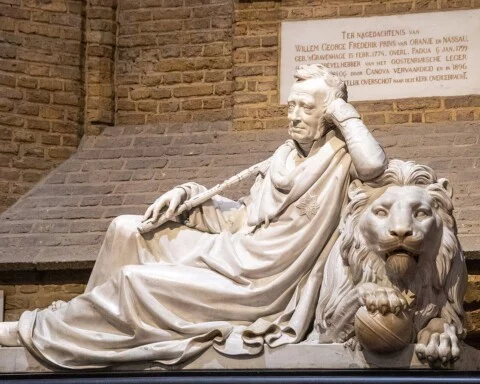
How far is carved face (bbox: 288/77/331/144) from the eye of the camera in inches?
290

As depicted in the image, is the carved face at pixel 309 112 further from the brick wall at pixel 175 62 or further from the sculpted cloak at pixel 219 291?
the brick wall at pixel 175 62

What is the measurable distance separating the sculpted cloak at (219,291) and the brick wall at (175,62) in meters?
3.54

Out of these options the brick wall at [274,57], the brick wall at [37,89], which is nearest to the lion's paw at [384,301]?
the brick wall at [274,57]

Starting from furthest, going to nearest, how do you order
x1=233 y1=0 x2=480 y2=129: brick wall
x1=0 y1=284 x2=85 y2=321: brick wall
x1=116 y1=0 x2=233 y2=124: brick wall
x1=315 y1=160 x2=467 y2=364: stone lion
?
x1=116 y1=0 x2=233 y2=124: brick wall < x1=233 y1=0 x2=480 y2=129: brick wall < x1=0 y1=284 x2=85 y2=321: brick wall < x1=315 y1=160 x2=467 y2=364: stone lion

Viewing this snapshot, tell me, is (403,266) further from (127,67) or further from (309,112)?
(127,67)

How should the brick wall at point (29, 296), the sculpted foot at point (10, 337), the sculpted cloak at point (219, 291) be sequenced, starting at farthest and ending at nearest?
1. the brick wall at point (29, 296)
2. the sculpted foot at point (10, 337)
3. the sculpted cloak at point (219, 291)

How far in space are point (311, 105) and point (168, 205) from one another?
30.6 inches

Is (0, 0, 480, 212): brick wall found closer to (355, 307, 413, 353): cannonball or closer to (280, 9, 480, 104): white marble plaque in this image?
(280, 9, 480, 104): white marble plaque

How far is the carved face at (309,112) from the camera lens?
7.36m

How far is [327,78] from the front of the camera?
7.43 meters

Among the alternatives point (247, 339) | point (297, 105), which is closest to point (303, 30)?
point (297, 105)

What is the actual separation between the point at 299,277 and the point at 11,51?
4.30m

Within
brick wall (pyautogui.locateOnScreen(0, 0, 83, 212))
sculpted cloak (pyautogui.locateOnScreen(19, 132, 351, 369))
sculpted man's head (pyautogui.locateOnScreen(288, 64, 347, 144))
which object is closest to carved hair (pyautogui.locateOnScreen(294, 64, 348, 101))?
sculpted man's head (pyautogui.locateOnScreen(288, 64, 347, 144))

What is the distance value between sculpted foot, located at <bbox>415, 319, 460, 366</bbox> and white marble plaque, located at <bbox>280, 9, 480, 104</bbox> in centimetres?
371
